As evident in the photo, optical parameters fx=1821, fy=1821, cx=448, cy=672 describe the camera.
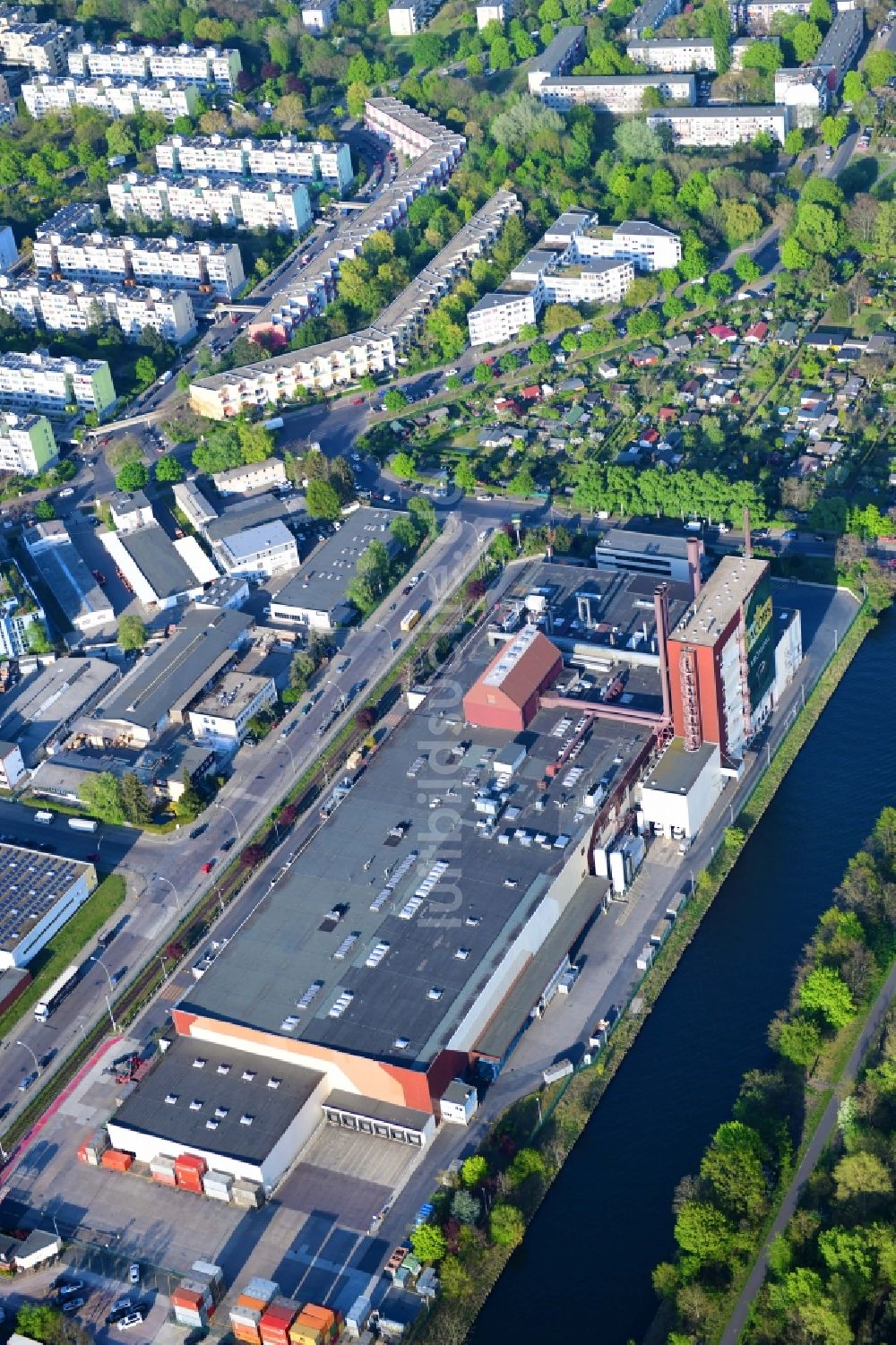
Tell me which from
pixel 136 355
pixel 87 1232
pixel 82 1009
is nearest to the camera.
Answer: pixel 87 1232

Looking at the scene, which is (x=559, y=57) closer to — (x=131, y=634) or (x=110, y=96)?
(x=110, y=96)

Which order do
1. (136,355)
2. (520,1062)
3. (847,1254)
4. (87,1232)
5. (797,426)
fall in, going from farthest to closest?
1. (136,355)
2. (797,426)
3. (520,1062)
4. (87,1232)
5. (847,1254)

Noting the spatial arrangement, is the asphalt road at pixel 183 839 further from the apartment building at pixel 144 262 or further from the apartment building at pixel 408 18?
the apartment building at pixel 408 18

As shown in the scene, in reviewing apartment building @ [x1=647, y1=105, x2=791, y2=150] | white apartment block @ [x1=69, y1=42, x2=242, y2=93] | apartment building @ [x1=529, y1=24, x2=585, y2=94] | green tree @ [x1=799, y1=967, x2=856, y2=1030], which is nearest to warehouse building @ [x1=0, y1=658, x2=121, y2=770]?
green tree @ [x1=799, y1=967, x2=856, y2=1030]

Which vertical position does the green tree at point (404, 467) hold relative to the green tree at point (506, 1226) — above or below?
above

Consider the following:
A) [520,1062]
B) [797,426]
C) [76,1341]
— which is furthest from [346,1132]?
[797,426]

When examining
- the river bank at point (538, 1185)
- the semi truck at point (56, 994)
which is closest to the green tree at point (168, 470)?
the semi truck at point (56, 994)

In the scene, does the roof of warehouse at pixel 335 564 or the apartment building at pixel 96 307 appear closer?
the roof of warehouse at pixel 335 564

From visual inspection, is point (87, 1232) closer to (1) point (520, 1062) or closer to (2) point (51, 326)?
(1) point (520, 1062)
